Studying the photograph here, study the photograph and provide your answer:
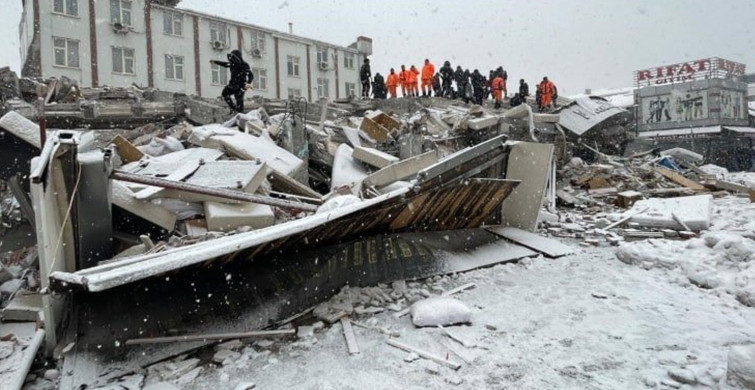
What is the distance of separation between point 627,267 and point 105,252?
4.90m

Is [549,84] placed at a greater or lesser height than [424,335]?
greater

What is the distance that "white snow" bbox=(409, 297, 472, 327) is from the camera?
3033 millimetres

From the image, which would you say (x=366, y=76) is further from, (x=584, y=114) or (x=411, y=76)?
(x=584, y=114)

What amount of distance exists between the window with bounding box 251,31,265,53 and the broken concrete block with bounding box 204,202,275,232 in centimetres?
2677

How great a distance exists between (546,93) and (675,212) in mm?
11124

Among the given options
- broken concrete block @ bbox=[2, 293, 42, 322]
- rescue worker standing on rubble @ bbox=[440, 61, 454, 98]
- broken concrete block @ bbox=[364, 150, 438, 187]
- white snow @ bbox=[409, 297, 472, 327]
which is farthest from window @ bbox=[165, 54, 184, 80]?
white snow @ bbox=[409, 297, 472, 327]

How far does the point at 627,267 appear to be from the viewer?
14.4ft

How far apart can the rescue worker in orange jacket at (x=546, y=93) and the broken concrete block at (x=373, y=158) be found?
11.9 metres

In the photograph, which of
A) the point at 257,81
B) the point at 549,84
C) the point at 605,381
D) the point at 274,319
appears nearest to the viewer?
the point at 605,381

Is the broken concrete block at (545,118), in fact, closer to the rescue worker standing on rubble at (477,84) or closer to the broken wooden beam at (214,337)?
the rescue worker standing on rubble at (477,84)

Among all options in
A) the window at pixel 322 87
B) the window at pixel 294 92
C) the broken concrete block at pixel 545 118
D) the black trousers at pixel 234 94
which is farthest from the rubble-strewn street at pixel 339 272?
the window at pixel 322 87

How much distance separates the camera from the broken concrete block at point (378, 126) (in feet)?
28.3

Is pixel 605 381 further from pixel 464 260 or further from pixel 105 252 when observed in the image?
pixel 105 252

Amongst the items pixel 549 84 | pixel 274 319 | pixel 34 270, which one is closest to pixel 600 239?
pixel 274 319
